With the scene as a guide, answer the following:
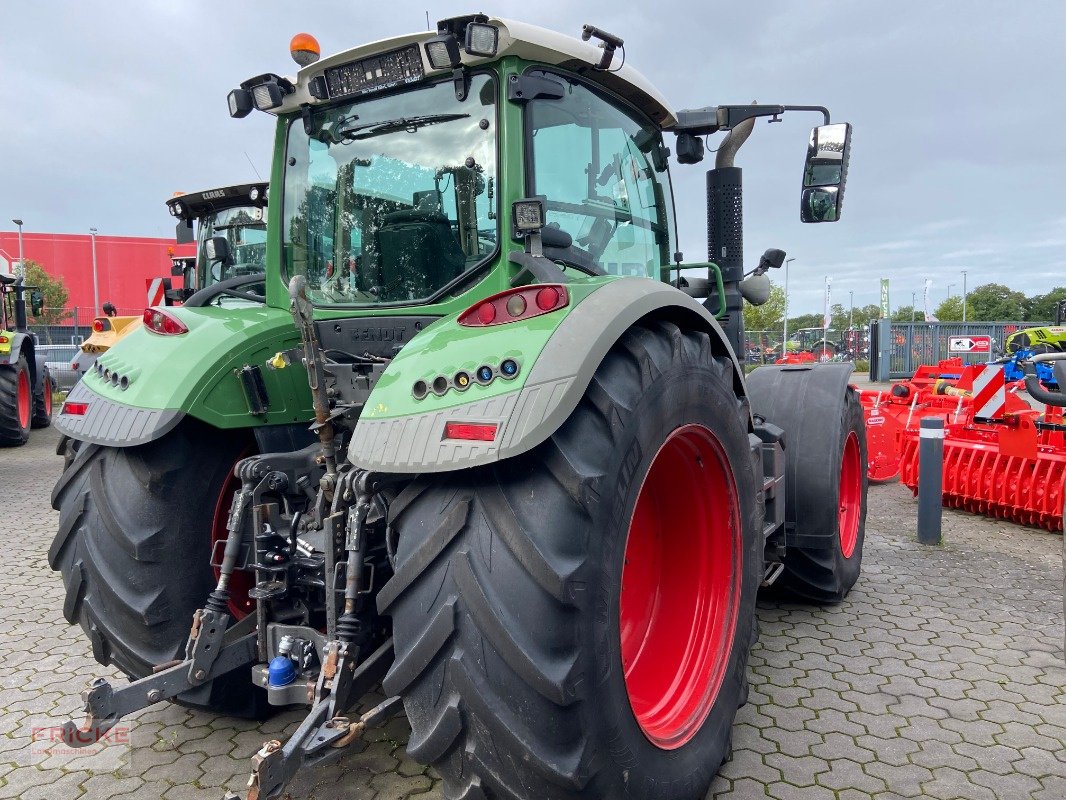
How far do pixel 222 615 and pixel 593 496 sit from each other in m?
1.36

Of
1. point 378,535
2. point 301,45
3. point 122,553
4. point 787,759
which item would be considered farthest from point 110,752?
point 301,45

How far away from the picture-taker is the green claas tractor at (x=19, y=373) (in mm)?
10602

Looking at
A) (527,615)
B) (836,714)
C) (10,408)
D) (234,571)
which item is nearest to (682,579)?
(836,714)

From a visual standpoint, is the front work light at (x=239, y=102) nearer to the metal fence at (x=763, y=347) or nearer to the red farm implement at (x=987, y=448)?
the red farm implement at (x=987, y=448)

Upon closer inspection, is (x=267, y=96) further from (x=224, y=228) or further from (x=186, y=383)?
(x=224, y=228)

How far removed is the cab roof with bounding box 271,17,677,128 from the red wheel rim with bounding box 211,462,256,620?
1.50m

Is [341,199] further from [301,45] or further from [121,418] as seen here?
[121,418]

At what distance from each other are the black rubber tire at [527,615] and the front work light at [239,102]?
1.96m

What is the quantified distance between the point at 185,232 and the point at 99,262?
1698 inches

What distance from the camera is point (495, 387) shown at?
1.87 meters

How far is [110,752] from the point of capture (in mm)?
2809

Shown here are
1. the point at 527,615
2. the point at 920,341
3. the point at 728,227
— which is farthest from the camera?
the point at 920,341

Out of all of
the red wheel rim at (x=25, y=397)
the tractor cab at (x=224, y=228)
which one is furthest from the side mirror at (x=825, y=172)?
the red wheel rim at (x=25, y=397)

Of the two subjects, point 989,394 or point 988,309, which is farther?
point 988,309
